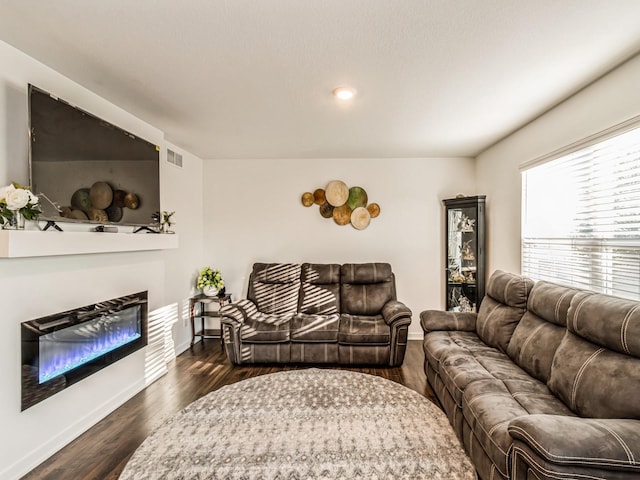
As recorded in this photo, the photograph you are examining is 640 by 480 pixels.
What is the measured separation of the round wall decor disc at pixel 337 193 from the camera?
4668 mm

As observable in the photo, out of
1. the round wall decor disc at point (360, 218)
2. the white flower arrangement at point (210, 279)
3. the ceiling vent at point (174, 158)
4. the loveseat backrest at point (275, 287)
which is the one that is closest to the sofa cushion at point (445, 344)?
the loveseat backrest at point (275, 287)

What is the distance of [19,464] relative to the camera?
195 centimetres

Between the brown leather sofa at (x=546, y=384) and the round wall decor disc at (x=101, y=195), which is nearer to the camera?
the brown leather sofa at (x=546, y=384)

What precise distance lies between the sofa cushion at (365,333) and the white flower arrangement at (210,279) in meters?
1.80

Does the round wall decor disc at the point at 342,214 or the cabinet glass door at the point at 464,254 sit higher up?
the round wall decor disc at the point at 342,214

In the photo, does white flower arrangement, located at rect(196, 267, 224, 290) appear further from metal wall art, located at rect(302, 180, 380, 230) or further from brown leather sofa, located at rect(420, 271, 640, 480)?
brown leather sofa, located at rect(420, 271, 640, 480)

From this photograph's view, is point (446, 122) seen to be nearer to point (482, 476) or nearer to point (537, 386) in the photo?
point (537, 386)

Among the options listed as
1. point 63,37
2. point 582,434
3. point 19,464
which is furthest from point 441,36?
point 19,464

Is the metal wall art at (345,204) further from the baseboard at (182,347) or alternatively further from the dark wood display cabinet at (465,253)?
the baseboard at (182,347)

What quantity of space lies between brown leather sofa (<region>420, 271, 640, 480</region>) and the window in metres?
0.34

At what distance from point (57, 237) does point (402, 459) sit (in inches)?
98.6

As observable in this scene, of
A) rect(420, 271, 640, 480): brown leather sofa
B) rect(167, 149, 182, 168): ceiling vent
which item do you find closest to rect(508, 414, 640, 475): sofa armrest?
rect(420, 271, 640, 480): brown leather sofa

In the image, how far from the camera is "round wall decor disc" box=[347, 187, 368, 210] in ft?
15.4

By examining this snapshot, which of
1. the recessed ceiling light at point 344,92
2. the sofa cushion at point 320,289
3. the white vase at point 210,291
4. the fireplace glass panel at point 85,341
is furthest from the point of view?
the white vase at point 210,291
